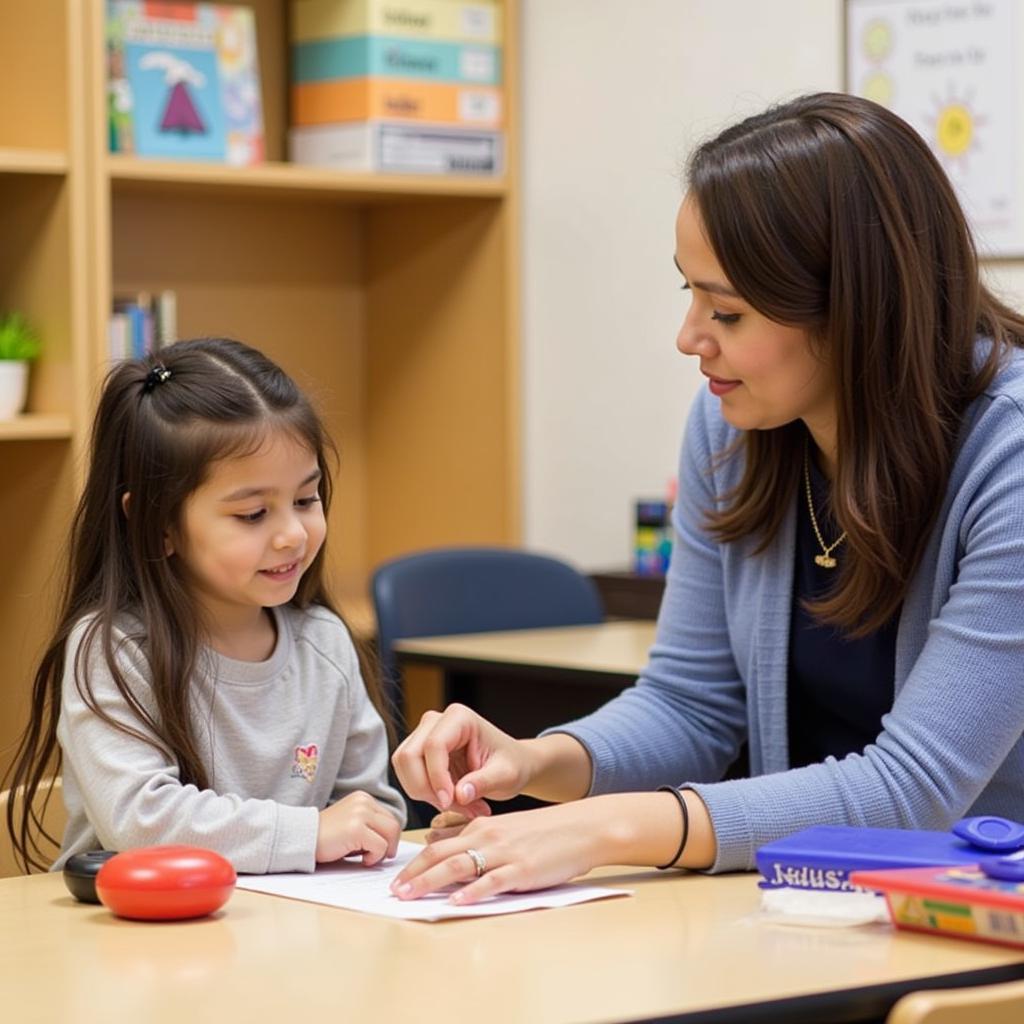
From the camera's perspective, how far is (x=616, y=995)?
1102 millimetres

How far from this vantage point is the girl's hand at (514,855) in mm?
1354

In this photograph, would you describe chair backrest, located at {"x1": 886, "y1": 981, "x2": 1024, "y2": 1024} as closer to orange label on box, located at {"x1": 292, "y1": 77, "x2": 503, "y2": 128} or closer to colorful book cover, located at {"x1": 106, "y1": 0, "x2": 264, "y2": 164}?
colorful book cover, located at {"x1": 106, "y1": 0, "x2": 264, "y2": 164}

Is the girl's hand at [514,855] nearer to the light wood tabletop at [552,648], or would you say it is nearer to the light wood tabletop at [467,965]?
the light wood tabletop at [467,965]

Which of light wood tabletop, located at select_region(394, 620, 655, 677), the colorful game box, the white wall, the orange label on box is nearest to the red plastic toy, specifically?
the colorful game box

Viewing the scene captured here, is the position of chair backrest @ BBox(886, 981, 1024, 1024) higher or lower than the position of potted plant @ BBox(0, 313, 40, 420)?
lower

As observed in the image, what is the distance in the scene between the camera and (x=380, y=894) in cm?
139

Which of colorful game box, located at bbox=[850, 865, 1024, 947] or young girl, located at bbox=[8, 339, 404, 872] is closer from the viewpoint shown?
colorful game box, located at bbox=[850, 865, 1024, 947]

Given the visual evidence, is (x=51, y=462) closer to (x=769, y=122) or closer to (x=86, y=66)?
(x=86, y=66)

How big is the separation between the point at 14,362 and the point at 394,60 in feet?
3.29

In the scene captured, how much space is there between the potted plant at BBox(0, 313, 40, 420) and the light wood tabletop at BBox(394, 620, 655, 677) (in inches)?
31.5

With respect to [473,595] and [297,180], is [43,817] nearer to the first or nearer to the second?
[473,595]

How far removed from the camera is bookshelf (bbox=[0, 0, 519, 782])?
127 inches

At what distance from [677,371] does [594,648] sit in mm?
859

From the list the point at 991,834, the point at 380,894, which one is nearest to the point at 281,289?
the point at 380,894
